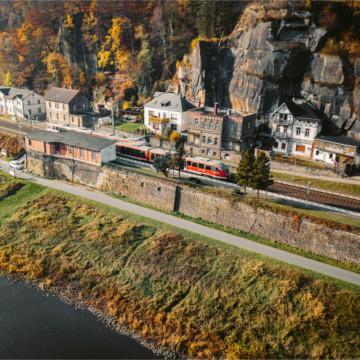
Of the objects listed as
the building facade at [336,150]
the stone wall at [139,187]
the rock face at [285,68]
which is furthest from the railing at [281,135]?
the stone wall at [139,187]

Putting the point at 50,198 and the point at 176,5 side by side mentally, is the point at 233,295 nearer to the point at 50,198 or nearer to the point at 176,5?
the point at 50,198

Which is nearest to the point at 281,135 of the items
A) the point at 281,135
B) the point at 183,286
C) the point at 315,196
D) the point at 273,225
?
the point at 281,135

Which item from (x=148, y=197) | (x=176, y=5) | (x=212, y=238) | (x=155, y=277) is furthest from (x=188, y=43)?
(x=155, y=277)

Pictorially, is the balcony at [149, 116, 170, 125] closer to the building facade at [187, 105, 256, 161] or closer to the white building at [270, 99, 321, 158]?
the building facade at [187, 105, 256, 161]

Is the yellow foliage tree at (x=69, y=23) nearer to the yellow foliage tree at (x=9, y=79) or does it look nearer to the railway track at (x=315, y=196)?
the yellow foliage tree at (x=9, y=79)

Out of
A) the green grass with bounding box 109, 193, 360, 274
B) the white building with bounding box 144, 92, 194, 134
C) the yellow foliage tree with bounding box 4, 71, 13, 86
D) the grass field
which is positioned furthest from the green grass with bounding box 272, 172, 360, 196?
the yellow foliage tree with bounding box 4, 71, 13, 86
